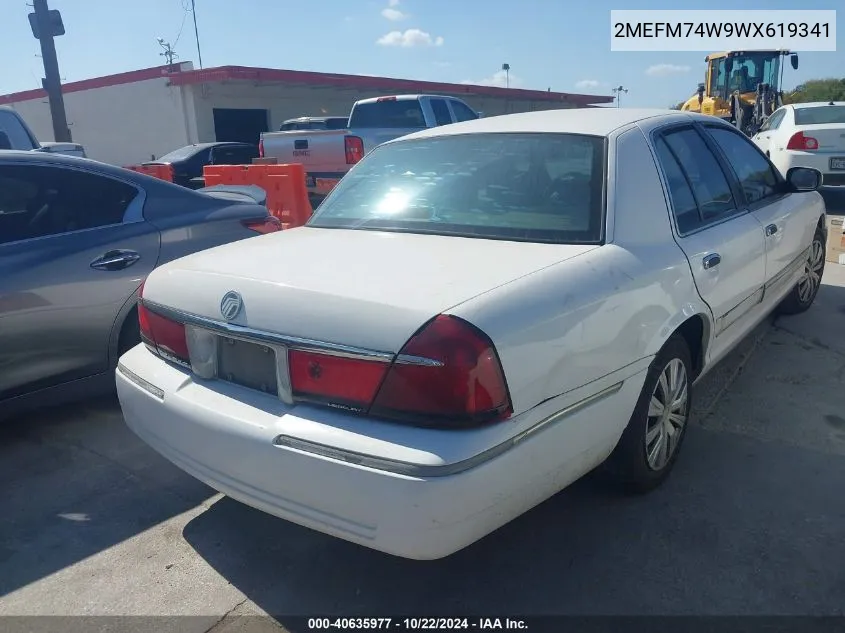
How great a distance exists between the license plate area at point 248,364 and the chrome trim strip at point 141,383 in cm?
30

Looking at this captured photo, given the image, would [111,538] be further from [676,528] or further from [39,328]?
[676,528]

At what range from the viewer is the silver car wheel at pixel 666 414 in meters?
2.99

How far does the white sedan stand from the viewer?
207 centimetres

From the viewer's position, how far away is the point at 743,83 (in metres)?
20.0

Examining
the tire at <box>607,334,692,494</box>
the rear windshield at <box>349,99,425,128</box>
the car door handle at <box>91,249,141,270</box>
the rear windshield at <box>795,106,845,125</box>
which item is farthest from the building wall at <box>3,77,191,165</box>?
the tire at <box>607,334,692,494</box>

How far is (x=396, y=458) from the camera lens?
202cm

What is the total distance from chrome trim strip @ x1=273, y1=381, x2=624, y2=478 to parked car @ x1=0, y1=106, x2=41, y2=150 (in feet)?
21.1

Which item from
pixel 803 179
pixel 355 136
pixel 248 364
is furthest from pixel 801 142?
pixel 248 364

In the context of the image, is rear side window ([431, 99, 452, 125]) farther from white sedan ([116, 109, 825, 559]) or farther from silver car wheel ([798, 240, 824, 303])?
white sedan ([116, 109, 825, 559])

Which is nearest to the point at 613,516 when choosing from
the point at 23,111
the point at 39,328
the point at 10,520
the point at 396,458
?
the point at 396,458

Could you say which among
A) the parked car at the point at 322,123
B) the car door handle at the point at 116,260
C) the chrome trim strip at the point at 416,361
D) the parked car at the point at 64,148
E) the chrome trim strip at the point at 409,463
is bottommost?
the chrome trim strip at the point at 409,463

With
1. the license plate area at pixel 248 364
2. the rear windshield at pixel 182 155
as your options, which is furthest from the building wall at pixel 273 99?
the license plate area at pixel 248 364

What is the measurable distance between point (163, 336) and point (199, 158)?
13696 millimetres

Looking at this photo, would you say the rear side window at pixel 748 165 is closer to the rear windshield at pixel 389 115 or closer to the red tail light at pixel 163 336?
the red tail light at pixel 163 336
